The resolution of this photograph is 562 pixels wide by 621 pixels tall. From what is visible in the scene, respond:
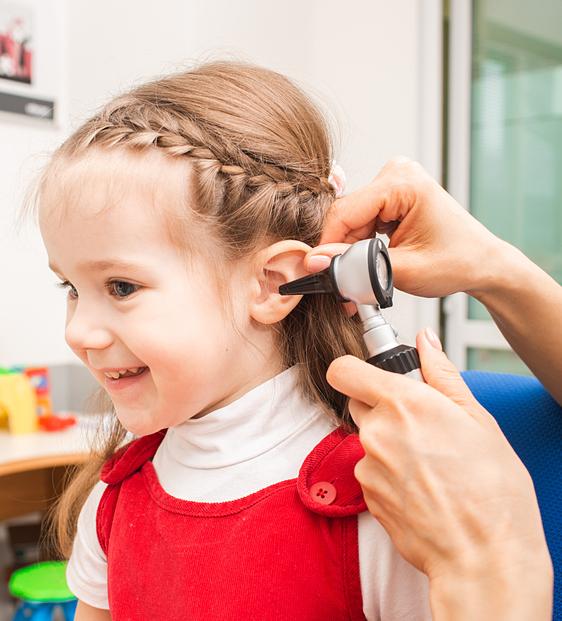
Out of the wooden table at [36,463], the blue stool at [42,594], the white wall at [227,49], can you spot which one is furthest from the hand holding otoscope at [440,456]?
the white wall at [227,49]

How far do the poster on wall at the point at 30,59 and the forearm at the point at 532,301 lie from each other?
2251 mm

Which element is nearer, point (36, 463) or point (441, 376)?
point (441, 376)

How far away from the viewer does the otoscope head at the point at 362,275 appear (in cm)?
71

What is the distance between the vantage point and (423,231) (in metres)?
0.87

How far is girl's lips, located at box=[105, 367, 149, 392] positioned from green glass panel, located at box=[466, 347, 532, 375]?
2276mm

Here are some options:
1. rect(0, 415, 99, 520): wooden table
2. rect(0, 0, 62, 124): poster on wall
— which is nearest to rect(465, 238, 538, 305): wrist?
rect(0, 415, 99, 520): wooden table

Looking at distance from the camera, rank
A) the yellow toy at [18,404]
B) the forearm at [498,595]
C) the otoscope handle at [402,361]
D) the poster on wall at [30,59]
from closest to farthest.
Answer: the forearm at [498,595], the otoscope handle at [402,361], the yellow toy at [18,404], the poster on wall at [30,59]

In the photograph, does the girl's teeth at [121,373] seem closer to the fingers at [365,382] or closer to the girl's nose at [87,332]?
the girl's nose at [87,332]

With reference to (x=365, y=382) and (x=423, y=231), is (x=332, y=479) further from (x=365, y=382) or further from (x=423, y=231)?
(x=423, y=231)

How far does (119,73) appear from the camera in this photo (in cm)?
275

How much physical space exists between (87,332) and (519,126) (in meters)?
2.44

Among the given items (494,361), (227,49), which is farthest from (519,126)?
(227,49)

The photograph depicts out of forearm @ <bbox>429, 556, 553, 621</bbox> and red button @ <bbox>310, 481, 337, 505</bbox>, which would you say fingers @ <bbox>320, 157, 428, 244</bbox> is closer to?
red button @ <bbox>310, 481, 337, 505</bbox>

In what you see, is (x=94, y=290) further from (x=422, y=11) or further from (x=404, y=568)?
(x=422, y=11)
